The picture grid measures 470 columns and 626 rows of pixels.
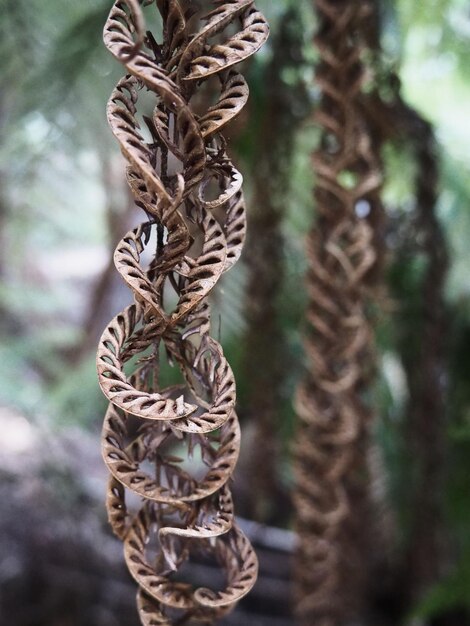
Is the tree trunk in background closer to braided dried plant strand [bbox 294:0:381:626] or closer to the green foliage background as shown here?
the green foliage background

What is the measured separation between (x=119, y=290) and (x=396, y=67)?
2.03 m

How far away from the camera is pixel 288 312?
1.11 metres

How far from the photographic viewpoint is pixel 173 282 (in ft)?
0.86

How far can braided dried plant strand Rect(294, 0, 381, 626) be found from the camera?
1.73 ft

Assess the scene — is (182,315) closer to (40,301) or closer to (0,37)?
(0,37)

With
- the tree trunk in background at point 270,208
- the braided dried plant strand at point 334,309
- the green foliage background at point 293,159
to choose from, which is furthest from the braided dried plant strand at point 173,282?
the tree trunk in background at point 270,208

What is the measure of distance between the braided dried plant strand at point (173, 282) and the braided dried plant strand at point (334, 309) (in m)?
0.28

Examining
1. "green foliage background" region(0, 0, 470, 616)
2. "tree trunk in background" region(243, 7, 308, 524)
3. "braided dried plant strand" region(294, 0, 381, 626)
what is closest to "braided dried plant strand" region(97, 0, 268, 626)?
"green foliage background" region(0, 0, 470, 616)

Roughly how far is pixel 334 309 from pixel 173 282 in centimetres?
30

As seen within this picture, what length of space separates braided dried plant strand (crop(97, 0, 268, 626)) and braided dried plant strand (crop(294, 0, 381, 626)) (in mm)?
280

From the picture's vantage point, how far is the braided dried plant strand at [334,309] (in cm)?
53

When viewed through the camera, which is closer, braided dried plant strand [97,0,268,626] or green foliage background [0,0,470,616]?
braided dried plant strand [97,0,268,626]

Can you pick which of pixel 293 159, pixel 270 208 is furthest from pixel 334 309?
pixel 293 159

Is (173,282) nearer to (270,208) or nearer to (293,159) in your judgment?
(270,208)
